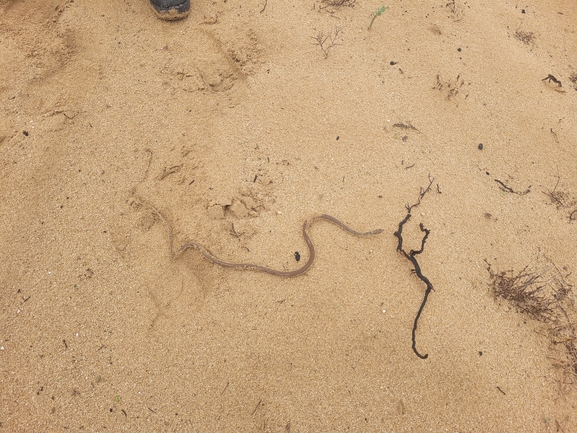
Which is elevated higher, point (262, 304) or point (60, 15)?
point (60, 15)

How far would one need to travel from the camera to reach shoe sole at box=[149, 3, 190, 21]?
3.31 m

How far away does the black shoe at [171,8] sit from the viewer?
3.26m

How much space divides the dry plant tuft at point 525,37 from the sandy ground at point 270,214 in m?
0.24

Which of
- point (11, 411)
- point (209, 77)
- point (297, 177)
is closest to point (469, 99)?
point (297, 177)

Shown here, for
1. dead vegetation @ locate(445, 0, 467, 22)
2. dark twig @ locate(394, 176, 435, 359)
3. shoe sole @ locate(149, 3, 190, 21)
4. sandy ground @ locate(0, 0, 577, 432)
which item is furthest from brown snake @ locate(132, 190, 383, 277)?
dead vegetation @ locate(445, 0, 467, 22)

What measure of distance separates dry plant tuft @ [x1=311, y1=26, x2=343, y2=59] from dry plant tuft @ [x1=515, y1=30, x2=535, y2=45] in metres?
2.03

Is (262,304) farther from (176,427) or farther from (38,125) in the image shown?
(38,125)

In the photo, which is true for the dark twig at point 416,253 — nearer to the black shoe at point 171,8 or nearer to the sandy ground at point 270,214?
the sandy ground at point 270,214

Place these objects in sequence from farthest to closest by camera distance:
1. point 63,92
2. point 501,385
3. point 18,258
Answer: point 63,92 < point 18,258 < point 501,385

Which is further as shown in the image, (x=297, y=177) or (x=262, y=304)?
(x=297, y=177)

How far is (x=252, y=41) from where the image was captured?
3.42 m

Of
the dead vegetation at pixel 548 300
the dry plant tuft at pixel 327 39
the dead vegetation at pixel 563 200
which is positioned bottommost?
the dead vegetation at pixel 548 300

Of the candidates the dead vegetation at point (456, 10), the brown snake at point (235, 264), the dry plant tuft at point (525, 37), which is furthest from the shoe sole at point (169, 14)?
the dry plant tuft at point (525, 37)

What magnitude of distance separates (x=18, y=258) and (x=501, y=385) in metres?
3.19
